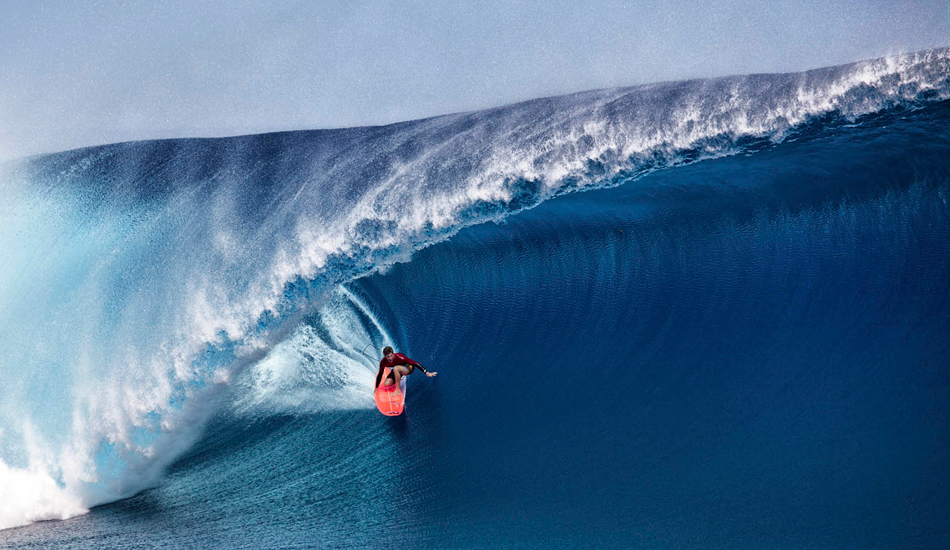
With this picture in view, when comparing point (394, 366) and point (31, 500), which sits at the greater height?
point (394, 366)

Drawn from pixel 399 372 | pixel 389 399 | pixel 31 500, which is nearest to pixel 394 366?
pixel 399 372

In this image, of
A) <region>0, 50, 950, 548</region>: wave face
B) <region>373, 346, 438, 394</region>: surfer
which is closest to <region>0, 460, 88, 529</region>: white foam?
<region>0, 50, 950, 548</region>: wave face

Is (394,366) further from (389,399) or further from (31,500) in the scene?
(31,500)

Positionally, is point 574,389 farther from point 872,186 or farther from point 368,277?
point 872,186

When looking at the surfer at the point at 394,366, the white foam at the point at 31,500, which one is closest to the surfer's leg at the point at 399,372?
the surfer at the point at 394,366

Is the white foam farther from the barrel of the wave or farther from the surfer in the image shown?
the surfer
